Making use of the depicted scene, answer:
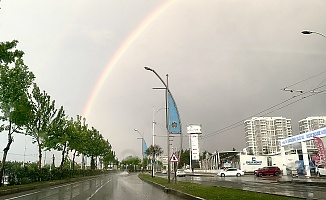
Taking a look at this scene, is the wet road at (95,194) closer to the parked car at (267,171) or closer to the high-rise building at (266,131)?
the parked car at (267,171)

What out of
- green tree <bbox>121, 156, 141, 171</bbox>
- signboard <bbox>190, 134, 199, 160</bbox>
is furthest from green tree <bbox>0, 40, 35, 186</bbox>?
green tree <bbox>121, 156, 141, 171</bbox>

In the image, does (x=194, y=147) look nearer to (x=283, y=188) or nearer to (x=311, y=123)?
(x=311, y=123)

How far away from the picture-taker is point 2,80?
27.6 meters

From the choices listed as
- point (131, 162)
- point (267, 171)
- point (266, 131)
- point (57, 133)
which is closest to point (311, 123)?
point (266, 131)

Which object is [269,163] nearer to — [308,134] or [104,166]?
[308,134]

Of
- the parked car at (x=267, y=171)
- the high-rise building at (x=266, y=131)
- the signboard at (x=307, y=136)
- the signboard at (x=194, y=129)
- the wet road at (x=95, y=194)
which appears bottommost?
the parked car at (x=267, y=171)

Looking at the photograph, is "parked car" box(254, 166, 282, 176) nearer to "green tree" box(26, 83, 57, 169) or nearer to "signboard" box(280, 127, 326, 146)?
"signboard" box(280, 127, 326, 146)

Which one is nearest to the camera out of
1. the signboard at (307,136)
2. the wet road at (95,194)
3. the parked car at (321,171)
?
the wet road at (95,194)

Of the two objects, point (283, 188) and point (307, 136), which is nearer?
point (283, 188)

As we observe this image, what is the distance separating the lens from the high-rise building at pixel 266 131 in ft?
280

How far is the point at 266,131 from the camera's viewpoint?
87625 millimetres

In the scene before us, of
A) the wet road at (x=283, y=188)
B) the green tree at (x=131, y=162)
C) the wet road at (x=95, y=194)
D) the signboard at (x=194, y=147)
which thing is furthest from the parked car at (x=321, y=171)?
the green tree at (x=131, y=162)

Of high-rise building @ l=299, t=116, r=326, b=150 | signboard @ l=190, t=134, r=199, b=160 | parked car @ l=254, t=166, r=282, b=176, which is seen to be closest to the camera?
parked car @ l=254, t=166, r=282, b=176

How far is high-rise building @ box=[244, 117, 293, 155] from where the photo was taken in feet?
280
